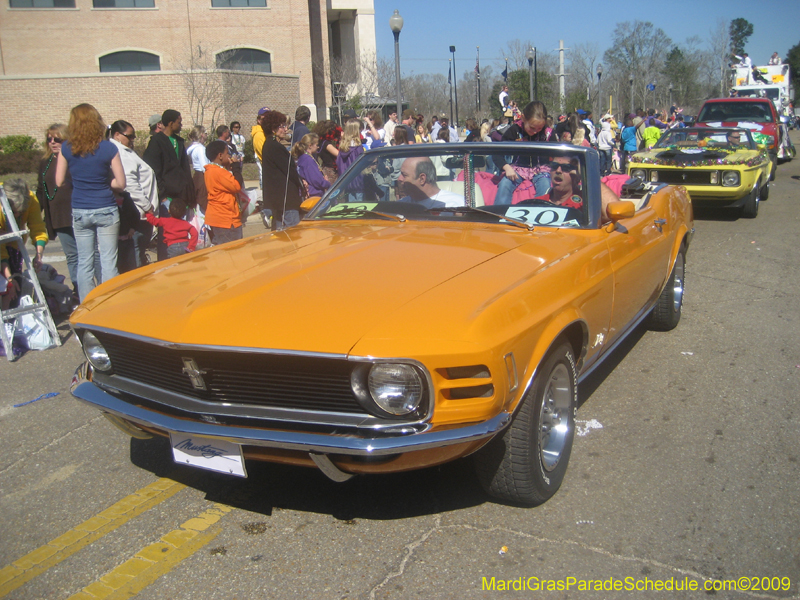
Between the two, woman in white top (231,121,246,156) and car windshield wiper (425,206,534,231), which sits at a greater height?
woman in white top (231,121,246,156)

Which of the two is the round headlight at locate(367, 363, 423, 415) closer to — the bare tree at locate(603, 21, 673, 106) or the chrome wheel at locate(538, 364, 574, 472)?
the chrome wheel at locate(538, 364, 574, 472)

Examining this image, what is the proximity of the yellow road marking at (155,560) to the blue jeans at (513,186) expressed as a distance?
2.21 meters

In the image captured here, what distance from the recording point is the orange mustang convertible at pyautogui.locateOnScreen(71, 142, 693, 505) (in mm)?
2359

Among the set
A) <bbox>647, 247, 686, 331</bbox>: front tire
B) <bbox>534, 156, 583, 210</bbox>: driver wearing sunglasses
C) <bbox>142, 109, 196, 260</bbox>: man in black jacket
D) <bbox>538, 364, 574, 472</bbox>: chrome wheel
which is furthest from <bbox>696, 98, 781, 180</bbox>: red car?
<bbox>538, 364, 574, 472</bbox>: chrome wheel

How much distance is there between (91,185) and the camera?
18.4 feet

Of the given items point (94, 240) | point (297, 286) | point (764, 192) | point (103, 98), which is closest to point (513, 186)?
point (297, 286)

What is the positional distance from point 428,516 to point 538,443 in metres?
0.57

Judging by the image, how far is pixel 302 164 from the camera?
24.4 feet

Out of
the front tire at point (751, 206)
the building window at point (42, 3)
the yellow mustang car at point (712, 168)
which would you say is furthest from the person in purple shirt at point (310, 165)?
the building window at point (42, 3)

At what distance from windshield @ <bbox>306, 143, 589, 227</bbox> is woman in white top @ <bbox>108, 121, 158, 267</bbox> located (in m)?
3.13

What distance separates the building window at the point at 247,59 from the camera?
114 feet

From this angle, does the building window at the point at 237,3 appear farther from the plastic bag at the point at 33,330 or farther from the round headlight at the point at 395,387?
the round headlight at the point at 395,387

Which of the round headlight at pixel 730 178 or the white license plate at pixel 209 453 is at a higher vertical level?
the round headlight at pixel 730 178

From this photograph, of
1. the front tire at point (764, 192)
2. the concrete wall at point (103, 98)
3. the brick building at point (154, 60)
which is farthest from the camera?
the brick building at point (154, 60)
